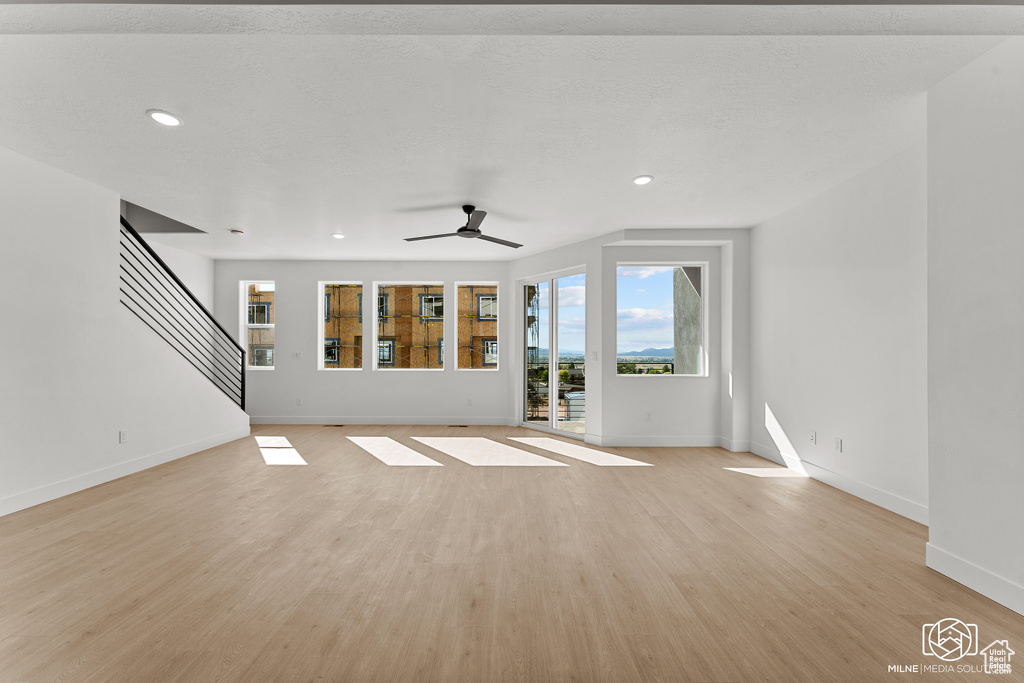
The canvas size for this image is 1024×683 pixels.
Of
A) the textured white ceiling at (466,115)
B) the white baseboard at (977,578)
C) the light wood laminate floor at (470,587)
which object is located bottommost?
the light wood laminate floor at (470,587)

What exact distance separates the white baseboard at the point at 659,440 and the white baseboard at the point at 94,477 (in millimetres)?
4990

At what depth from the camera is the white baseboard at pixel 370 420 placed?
7.30 meters

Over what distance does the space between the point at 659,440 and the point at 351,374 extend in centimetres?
495

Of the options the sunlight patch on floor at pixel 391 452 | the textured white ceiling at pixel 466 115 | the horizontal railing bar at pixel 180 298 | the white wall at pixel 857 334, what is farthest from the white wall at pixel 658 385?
the horizontal railing bar at pixel 180 298

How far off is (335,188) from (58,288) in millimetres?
2438

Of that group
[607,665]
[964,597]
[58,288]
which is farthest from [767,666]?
[58,288]

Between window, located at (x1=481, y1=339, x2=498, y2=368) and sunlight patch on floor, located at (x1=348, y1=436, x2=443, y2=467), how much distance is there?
2.10 metres

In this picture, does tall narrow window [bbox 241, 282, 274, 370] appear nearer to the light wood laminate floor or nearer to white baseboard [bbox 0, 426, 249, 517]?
white baseboard [bbox 0, 426, 249, 517]

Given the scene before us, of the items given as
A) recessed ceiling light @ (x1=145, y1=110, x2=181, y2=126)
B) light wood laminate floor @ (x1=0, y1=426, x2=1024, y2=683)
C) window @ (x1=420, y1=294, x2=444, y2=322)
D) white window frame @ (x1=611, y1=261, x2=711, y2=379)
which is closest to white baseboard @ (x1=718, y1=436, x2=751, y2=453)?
white window frame @ (x1=611, y1=261, x2=711, y2=379)

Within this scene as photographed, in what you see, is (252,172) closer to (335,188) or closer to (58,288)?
(335,188)

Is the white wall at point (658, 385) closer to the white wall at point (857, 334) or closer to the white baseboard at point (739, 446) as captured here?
the white baseboard at point (739, 446)

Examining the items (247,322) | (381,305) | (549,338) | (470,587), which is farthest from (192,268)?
(470,587)

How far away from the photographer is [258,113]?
268 cm

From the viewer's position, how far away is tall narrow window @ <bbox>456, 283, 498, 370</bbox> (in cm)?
750
